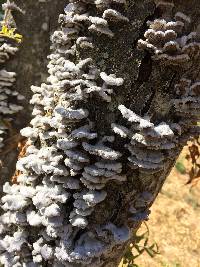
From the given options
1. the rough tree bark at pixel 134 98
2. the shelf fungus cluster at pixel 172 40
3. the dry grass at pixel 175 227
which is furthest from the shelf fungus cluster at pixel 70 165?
the dry grass at pixel 175 227

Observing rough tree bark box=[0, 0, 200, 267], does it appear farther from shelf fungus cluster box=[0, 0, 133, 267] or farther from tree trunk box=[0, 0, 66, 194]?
tree trunk box=[0, 0, 66, 194]

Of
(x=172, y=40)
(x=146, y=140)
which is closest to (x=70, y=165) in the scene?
(x=146, y=140)

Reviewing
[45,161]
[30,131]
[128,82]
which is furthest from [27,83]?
[128,82]

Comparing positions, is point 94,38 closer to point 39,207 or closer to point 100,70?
point 100,70

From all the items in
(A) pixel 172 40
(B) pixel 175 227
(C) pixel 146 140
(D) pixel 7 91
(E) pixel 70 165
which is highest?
(A) pixel 172 40

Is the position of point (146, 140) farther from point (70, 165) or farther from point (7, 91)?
point (7, 91)
